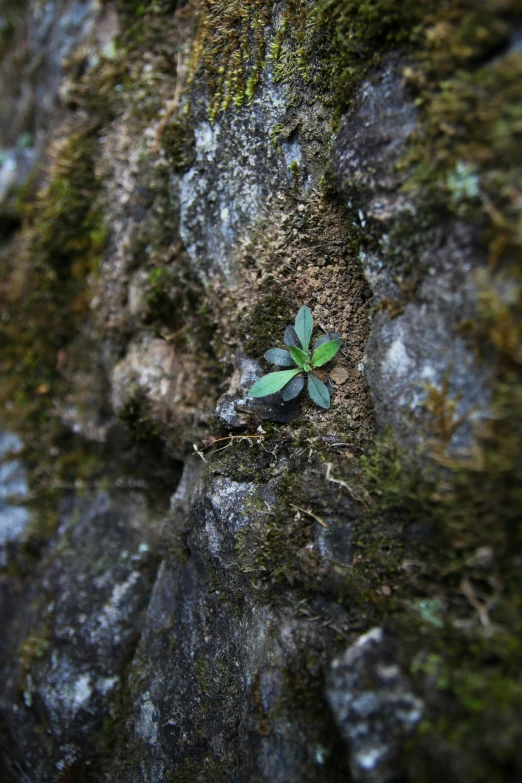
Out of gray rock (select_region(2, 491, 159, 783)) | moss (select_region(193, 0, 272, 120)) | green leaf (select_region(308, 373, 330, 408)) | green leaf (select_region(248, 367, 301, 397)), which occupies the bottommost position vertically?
gray rock (select_region(2, 491, 159, 783))

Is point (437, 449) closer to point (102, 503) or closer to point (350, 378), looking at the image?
point (350, 378)

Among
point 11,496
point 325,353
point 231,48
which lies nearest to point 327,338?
point 325,353

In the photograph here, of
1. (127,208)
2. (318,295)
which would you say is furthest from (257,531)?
(127,208)

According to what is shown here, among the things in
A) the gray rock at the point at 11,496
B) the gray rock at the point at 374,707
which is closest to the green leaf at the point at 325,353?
the gray rock at the point at 374,707

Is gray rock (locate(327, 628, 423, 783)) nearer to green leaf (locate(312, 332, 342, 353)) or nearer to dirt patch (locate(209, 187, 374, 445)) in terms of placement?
dirt patch (locate(209, 187, 374, 445))

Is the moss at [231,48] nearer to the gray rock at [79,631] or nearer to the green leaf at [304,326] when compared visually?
the green leaf at [304,326]

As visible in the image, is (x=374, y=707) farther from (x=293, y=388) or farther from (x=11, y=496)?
(x=11, y=496)

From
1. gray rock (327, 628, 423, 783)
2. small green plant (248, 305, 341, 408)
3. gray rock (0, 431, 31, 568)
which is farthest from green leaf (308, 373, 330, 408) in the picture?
gray rock (0, 431, 31, 568)
